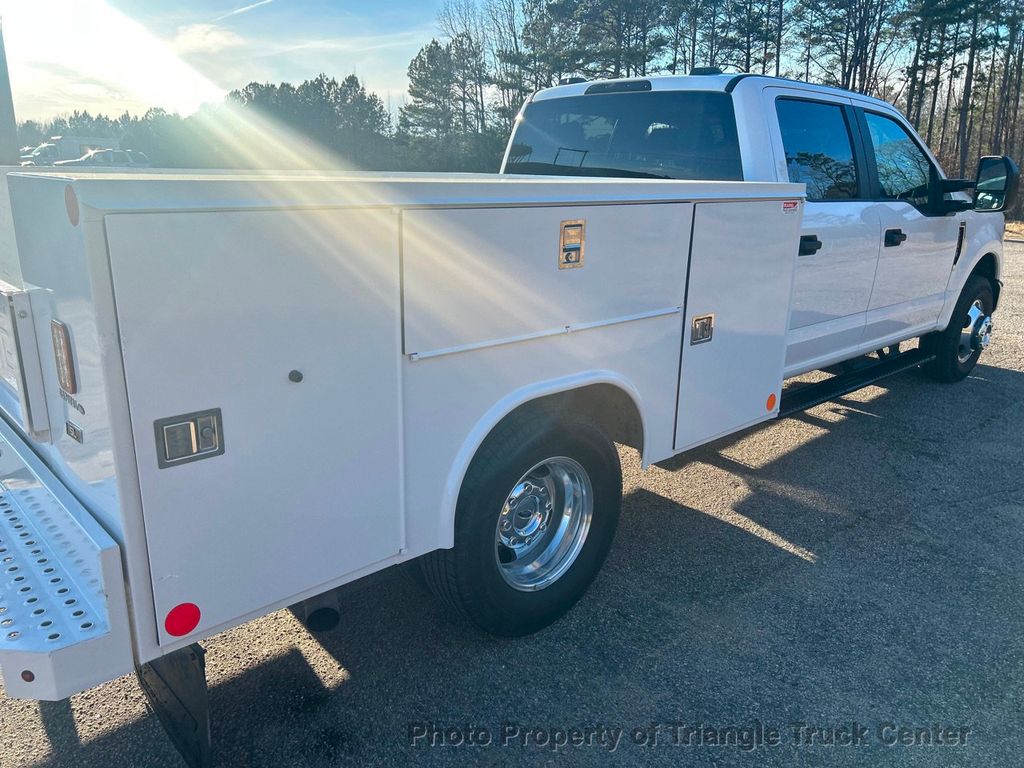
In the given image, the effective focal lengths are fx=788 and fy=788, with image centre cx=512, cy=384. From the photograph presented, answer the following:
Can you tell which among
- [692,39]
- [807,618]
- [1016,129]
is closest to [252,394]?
[807,618]

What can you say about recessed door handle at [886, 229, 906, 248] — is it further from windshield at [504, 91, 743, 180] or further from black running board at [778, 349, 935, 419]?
windshield at [504, 91, 743, 180]

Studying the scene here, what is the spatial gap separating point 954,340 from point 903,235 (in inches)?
71.2

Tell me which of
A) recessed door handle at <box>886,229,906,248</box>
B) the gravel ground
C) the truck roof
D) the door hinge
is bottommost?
the gravel ground

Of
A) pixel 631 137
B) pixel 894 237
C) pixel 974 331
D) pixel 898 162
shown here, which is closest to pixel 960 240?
pixel 974 331

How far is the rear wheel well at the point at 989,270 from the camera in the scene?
21.6ft

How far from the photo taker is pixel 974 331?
6.65m

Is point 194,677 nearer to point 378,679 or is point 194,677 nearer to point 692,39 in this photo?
point 378,679

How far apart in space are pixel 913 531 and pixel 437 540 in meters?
2.89

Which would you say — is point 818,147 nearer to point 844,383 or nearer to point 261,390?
point 844,383

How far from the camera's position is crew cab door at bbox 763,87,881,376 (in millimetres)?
4367

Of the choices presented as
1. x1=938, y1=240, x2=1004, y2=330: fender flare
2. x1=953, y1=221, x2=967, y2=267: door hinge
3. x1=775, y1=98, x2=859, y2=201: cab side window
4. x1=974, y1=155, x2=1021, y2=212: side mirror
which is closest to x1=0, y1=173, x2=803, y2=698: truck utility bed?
x1=775, y1=98, x2=859, y2=201: cab side window

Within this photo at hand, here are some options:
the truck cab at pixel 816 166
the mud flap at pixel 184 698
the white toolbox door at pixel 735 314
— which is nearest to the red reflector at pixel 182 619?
the mud flap at pixel 184 698

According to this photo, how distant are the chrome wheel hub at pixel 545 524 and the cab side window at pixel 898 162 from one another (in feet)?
10.9

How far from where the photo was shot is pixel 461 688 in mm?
2871
